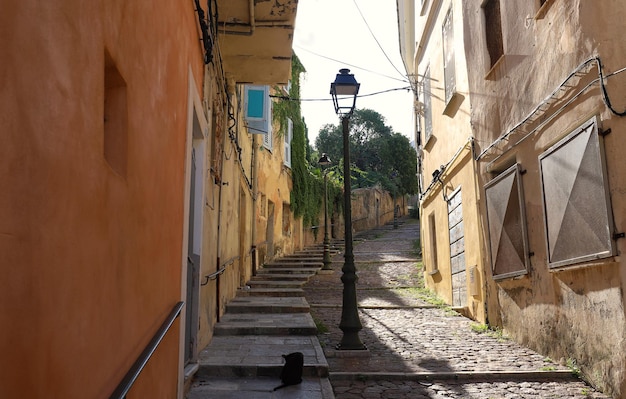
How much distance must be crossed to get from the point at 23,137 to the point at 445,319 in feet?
27.5

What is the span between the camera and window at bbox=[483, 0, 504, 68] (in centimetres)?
770

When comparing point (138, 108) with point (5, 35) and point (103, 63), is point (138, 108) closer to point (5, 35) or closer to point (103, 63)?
point (103, 63)

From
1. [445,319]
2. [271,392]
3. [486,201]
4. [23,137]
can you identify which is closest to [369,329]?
[445,319]

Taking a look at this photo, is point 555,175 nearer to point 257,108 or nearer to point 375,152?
point 257,108

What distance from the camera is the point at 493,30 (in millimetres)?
7875

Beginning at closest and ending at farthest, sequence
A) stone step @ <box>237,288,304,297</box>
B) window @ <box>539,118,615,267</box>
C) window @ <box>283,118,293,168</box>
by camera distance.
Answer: window @ <box>539,118,615,267</box> → stone step @ <box>237,288,304,297</box> → window @ <box>283,118,293,168</box>

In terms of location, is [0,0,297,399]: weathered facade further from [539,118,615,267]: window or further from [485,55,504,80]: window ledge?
[485,55,504,80]: window ledge

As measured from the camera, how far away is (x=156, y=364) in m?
3.37

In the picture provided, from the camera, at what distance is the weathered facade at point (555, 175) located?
459cm

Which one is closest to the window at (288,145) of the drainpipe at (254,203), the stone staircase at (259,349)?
the drainpipe at (254,203)

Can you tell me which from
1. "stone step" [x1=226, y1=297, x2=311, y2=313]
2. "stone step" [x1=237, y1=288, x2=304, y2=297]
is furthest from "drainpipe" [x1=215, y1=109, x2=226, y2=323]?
"stone step" [x1=237, y1=288, x2=304, y2=297]

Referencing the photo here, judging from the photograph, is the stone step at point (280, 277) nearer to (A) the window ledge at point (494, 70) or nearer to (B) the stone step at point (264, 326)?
(B) the stone step at point (264, 326)

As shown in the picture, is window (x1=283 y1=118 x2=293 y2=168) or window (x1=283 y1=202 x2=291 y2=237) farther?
window (x1=283 y1=202 x2=291 y2=237)

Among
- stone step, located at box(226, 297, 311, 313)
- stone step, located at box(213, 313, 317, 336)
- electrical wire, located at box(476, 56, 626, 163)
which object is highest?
electrical wire, located at box(476, 56, 626, 163)
